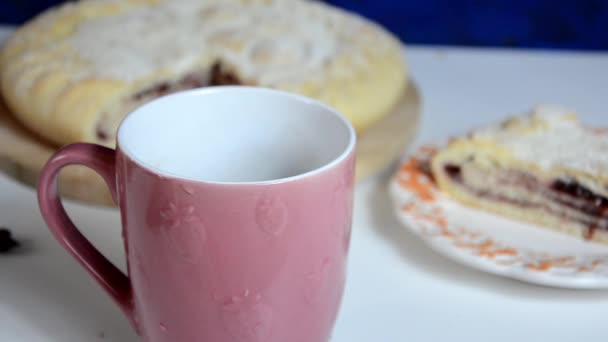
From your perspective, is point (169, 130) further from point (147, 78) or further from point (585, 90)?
point (585, 90)

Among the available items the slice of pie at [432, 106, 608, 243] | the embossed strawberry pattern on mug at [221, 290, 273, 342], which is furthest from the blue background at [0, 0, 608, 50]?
the embossed strawberry pattern on mug at [221, 290, 273, 342]

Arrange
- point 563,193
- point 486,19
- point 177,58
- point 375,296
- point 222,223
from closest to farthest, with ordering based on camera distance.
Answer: point 222,223
point 375,296
point 563,193
point 177,58
point 486,19

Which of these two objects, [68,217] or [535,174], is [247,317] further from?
[535,174]

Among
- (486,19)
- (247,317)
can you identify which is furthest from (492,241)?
(486,19)

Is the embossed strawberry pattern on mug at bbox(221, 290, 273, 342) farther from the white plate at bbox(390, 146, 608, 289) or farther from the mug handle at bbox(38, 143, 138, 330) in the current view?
the white plate at bbox(390, 146, 608, 289)

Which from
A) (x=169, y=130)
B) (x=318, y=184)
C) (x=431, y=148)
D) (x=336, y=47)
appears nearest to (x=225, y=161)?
(x=169, y=130)

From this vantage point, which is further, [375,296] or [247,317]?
[375,296]

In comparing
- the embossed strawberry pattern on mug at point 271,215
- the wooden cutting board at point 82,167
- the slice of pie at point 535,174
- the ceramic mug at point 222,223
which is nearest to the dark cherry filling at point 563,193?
the slice of pie at point 535,174
